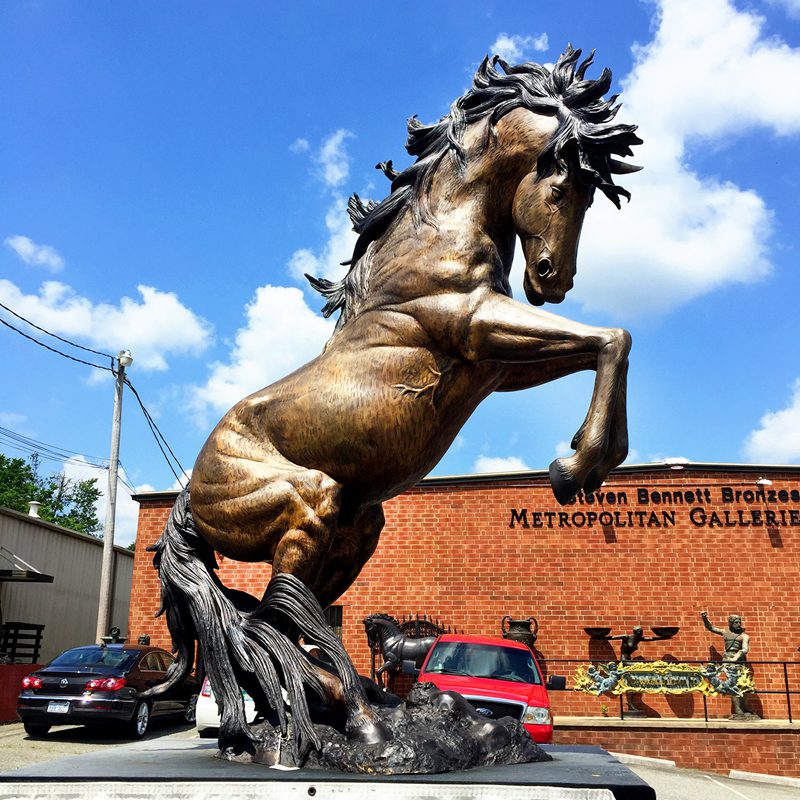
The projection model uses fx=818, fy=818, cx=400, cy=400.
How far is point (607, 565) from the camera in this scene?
1708cm

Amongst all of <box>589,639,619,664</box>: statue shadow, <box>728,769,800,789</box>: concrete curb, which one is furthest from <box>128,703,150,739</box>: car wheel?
<box>589,639,619,664</box>: statue shadow

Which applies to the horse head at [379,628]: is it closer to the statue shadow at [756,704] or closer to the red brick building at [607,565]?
the red brick building at [607,565]

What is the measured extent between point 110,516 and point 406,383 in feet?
47.9

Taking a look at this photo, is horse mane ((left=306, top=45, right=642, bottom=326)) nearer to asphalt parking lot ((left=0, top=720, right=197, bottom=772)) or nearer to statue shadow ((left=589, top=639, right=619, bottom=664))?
asphalt parking lot ((left=0, top=720, right=197, bottom=772))

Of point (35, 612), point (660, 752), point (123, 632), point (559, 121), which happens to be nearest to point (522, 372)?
point (559, 121)

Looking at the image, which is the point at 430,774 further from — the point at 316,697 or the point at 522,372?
the point at 522,372

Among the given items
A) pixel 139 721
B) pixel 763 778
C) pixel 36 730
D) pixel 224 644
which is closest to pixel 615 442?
pixel 224 644

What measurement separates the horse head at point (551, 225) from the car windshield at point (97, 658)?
1085cm

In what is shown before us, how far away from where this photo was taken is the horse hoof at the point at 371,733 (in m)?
2.70

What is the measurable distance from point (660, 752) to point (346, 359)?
38.3 feet

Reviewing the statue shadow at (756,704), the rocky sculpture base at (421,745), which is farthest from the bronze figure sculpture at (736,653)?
the rocky sculpture base at (421,745)

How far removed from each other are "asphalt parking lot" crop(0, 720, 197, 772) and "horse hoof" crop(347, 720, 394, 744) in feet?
23.8

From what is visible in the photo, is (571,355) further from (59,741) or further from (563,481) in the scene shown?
(59,741)

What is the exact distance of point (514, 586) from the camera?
56.2ft
